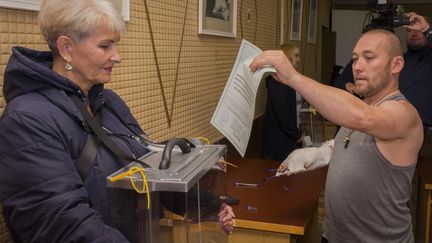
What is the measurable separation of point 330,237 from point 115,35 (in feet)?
3.99

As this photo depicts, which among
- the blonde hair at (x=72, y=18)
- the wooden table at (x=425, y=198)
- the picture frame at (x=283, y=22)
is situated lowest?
the wooden table at (x=425, y=198)

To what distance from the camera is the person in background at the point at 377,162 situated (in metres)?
1.65

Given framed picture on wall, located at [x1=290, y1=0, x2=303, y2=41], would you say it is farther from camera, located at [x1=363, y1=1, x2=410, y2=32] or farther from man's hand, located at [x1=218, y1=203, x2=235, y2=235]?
man's hand, located at [x1=218, y1=203, x2=235, y2=235]

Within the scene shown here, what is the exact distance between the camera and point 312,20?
6023mm

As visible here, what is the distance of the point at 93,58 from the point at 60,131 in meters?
0.22

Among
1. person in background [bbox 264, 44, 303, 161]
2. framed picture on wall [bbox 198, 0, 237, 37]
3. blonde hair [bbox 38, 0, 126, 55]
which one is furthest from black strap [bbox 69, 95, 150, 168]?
person in background [bbox 264, 44, 303, 161]

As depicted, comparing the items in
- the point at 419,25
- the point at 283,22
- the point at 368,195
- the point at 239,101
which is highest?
the point at 283,22

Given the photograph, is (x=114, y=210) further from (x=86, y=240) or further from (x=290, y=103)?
(x=290, y=103)

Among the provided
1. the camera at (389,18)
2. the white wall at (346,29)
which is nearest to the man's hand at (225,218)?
the camera at (389,18)

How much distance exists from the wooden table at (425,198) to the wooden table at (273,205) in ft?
2.61

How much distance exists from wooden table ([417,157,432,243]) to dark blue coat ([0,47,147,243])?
7.86 ft

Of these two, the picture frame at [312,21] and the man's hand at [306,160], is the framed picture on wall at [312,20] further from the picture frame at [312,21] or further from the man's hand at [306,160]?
the man's hand at [306,160]

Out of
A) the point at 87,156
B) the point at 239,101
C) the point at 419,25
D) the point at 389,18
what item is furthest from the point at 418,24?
the point at 87,156

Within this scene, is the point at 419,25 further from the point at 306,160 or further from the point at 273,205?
the point at 273,205
